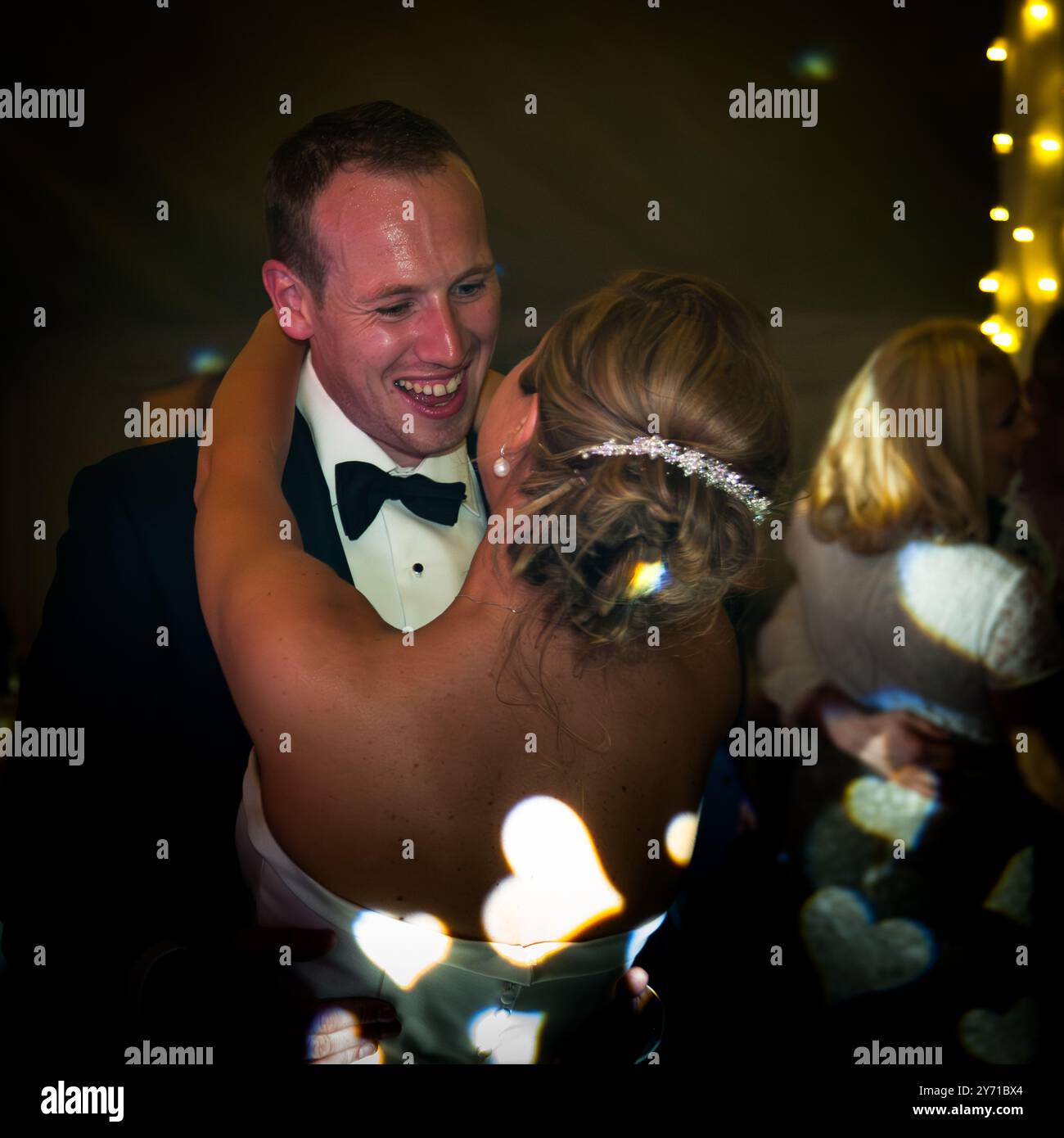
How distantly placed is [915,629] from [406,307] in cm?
116

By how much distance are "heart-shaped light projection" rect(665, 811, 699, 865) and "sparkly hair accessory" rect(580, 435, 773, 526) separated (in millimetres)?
582

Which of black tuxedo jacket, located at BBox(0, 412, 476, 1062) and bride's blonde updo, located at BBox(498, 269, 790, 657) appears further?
black tuxedo jacket, located at BBox(0, 412, 476, 1062)

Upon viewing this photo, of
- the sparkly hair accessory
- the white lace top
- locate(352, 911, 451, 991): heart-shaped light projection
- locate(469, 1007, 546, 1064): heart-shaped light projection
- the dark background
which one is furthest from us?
the white lace top

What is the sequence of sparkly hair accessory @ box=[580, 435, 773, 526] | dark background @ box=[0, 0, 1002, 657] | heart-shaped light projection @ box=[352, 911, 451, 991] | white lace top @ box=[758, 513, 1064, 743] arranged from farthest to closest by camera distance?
white lace top @ box=[758, 513, 1064, 743] → dark background @ box=[0, 0, 1002, 657] → heart-shaped light projection @ box=[352, 911, 451, 991] → sparkly hair accessory @ box=[580, 435, 773, 526]

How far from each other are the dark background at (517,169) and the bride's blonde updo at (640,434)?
0.28 metres

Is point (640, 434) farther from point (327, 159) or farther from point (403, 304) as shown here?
point (327, 159)

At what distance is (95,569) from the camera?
1900mm

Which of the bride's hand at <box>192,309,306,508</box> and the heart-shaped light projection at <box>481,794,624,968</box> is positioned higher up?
the bride's hand at <box>192,309,306,508</box>

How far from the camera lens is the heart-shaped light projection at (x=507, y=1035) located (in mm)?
1833

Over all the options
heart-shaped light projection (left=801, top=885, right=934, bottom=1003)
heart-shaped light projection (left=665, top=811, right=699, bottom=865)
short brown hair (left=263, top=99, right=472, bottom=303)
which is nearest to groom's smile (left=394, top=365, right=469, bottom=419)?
short brown hair (left=263, top=99, right=472, bottom=303)

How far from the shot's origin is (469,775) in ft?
5.49

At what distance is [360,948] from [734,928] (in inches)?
30.8

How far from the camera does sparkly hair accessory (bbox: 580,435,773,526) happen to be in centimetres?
162

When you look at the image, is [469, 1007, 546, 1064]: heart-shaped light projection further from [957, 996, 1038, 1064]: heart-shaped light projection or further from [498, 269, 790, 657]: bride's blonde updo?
[957, 996, 1038, 1064]: heart-shaped light projection
